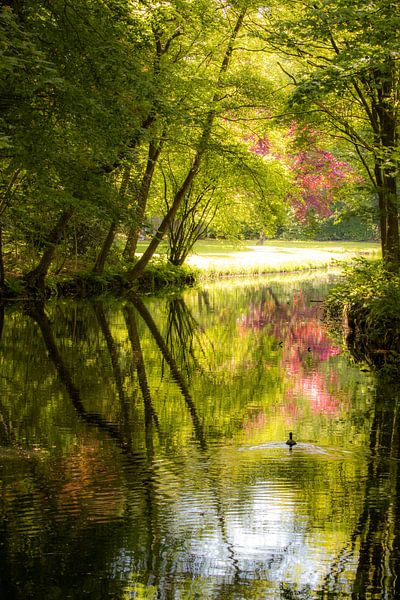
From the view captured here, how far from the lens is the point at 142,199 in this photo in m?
24.7

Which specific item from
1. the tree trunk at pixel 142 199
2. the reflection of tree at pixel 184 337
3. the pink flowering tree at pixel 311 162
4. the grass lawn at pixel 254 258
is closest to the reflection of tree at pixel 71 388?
the reflection of tree at pixel 184 337

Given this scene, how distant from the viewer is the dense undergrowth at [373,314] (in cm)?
1432

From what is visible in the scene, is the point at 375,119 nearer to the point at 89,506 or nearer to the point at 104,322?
the point at 104,322

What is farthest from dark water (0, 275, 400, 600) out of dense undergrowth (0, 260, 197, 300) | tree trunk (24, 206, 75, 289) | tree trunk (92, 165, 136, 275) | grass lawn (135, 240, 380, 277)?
grass lawn (135, 240, 380, 277)

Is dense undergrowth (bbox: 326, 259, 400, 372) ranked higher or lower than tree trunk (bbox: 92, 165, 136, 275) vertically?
lower

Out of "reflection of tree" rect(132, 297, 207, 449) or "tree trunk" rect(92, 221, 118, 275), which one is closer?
"reflection of tree" rect(132, 297, 207, 449)

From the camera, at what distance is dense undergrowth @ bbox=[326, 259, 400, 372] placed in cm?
1432

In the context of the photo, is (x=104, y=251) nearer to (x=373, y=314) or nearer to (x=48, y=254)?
(x=48, y=254)

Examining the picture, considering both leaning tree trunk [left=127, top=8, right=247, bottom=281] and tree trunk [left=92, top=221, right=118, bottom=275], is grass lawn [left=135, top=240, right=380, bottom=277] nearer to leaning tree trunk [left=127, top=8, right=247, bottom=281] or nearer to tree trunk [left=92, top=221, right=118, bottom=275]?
leaning tree trunk [left=127, top=8, right=247, bottom=281]

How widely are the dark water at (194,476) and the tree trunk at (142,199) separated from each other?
699cm

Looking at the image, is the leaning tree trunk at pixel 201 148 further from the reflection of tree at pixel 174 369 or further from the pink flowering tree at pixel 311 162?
the reflection of tree at pixel 174 369

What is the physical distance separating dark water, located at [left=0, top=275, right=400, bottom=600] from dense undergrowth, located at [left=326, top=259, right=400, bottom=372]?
0.73m

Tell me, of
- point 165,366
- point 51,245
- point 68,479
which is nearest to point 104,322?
point 51,245

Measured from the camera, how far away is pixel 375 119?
1875cm
